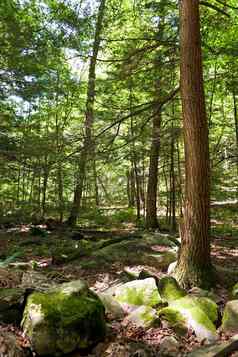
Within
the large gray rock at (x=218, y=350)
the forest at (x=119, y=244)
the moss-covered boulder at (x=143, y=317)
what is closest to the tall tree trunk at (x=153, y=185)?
the forest at (x=119, y=244)

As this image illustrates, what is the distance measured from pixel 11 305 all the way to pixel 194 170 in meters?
3.31

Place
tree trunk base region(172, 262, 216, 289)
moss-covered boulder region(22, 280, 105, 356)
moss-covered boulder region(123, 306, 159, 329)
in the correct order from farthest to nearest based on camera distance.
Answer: tree trunk base region(172, 262, 216, 289)
moss-covered boulder region(123, 306, 159, 329)
moss-covered boulder region(22, 280, 105, 356)

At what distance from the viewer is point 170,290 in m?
5.12

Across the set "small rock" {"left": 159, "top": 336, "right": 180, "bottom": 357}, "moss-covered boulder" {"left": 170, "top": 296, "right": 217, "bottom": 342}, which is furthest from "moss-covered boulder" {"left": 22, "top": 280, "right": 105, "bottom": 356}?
"moss-covered boulder" {"left": 170, "top": 296, "right": 217, "bottom": 342}

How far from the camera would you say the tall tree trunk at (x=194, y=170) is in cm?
554

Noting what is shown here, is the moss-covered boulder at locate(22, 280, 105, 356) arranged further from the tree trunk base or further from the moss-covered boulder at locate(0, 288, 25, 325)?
the tree trunk base

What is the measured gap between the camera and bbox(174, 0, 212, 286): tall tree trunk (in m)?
5.54

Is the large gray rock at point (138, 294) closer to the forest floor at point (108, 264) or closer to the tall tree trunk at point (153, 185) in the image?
the forest floor at point (108, 264)

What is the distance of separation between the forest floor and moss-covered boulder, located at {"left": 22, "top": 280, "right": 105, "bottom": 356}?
152 mm

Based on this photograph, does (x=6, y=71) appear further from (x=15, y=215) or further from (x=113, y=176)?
(x=113, y=176)

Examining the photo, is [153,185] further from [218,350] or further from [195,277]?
[218,350]

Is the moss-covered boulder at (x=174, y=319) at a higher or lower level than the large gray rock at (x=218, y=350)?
higher

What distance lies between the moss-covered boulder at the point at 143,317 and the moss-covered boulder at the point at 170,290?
1.47ft

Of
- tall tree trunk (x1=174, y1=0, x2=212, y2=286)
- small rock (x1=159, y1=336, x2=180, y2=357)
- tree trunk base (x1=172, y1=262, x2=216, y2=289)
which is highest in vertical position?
tall tree trunk (x1=174, y1=0, x2=212, y2=286)
